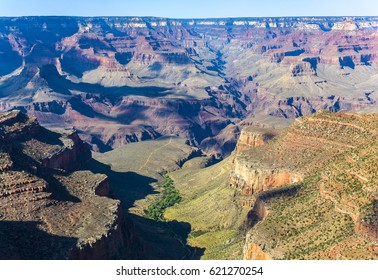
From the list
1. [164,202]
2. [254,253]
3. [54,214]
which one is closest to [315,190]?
[254,253]

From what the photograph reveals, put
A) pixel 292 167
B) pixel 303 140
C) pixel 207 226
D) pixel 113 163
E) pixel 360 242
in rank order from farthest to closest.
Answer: pixel 113 163 < pixel 207 226 < pixel 303 140 < pixel 292 167 < pixel 360 242

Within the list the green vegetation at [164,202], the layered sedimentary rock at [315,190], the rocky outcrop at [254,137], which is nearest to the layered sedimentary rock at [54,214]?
the layered sedimentary rock at [315,190]

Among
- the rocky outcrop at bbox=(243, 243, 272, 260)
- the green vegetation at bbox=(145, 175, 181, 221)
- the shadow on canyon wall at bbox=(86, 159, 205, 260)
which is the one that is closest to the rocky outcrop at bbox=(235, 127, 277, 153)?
the green vegetation at bbox=(145, 175, 181, 221)

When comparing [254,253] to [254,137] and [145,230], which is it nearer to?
[145,230]

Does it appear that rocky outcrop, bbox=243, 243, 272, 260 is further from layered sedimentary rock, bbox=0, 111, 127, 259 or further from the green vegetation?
the green vegetation

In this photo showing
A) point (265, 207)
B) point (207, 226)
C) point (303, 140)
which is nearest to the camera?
point (265, 207)

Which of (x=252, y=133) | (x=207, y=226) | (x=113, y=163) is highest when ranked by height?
(x=252, y=133)

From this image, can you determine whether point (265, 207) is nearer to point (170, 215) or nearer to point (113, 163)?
point (170, 215)

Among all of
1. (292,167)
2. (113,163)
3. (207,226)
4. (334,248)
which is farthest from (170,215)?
(334,248)
